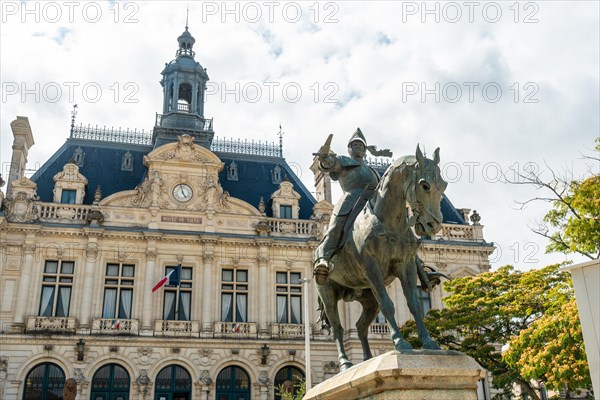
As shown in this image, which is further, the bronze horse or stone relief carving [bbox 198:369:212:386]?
stone relief carving [bbox 198:369:212:386]

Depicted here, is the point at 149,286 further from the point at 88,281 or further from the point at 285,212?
the point at 285,212

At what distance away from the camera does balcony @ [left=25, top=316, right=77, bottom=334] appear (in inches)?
1097

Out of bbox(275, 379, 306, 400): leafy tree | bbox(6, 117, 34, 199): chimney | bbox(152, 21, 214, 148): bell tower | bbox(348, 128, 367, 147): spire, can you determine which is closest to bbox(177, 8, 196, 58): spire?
bbox(152, 21, 214, 148): bell tower

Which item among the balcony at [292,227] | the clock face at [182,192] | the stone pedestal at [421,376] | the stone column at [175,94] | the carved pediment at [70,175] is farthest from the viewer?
the stone column at [175,94]

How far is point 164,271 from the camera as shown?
1198 inches

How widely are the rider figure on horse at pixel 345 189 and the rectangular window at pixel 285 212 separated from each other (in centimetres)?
2534

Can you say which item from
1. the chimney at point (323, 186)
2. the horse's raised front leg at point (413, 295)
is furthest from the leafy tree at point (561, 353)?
the chimney at point (323, 186)

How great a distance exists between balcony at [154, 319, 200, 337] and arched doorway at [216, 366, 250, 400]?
2.34 metres

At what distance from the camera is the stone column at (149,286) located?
29172 millimetres

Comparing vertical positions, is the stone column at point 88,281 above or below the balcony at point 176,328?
above

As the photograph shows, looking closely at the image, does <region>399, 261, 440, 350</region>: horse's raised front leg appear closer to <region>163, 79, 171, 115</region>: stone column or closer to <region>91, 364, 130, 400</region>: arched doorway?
<region>91, 364, 130, 400</region>: arched doorway

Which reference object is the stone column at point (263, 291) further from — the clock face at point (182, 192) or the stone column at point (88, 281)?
the stone column at point (88, 281)

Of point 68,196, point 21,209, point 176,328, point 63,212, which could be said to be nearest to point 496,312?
point 176,328

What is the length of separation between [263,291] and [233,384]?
4686mm
